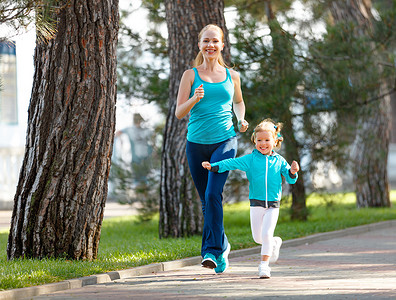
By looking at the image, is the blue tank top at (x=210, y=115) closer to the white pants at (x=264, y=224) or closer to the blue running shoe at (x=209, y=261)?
the white pants at (x=264, y=224)

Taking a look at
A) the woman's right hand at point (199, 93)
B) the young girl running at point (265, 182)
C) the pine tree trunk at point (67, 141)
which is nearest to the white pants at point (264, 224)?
the young girl running at point (265, 182)

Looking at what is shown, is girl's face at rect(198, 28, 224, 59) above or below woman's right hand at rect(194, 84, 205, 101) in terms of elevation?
above

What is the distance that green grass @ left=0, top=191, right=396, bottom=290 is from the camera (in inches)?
248

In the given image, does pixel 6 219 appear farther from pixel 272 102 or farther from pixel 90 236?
pixel 90 236

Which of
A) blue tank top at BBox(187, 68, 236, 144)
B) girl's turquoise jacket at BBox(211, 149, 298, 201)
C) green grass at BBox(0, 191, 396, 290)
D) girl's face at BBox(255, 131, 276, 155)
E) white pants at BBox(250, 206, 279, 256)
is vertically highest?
blue tank top at BBox(187, 68, 236, 144)

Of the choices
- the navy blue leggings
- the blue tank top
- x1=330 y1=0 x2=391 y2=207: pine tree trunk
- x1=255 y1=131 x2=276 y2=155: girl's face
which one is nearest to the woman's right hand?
the blue tank top

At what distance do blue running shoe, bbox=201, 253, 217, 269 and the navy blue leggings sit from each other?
0.05m

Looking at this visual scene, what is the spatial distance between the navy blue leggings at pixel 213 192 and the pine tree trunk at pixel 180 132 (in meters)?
4.13

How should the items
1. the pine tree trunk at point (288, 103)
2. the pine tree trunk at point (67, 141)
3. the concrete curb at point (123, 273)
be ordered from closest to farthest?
the concrete curb at point (123, 273)
the pine tree trunk at point (67, 141)
the pine tree trunk at point (288, 103)

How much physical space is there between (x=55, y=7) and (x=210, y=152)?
1997 mm

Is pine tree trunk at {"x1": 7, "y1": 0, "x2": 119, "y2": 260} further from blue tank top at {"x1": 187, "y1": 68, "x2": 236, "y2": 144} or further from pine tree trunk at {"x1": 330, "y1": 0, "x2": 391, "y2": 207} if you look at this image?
pine tree trunk at {"x1": 330, "y1": 0, "x2": 391, "y2": 207}

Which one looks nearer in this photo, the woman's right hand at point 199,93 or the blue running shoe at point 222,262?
the woman's right hand at point 199,93

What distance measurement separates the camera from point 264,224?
6395mm

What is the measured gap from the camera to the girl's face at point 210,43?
6.63m
